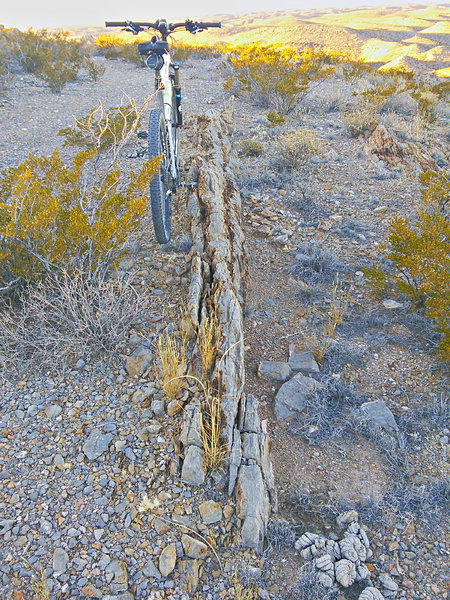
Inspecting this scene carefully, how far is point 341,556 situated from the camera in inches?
88.0

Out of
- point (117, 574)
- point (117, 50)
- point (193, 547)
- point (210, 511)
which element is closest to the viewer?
point (117, 574)

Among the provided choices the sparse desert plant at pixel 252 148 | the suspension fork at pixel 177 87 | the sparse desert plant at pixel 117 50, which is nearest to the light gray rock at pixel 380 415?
the suspension fork at pixel 177 87

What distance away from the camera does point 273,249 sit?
493cm

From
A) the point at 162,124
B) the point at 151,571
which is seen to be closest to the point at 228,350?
the point at 151,571

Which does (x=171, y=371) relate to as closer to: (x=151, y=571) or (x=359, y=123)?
(x=151, y=571)

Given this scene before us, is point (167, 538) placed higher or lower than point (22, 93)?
lower

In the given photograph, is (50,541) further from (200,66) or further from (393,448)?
(200,66)

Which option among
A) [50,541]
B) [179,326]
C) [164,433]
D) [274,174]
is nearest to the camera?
[50,541]

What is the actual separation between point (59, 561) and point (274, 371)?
6.32 feet

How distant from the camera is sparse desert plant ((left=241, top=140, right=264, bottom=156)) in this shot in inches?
278

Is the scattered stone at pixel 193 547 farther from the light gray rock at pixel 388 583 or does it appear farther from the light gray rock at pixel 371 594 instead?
the light gray rock at pixel 388 583

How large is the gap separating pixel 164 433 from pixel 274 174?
4.93 m

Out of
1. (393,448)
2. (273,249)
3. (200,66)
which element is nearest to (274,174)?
(273,249)

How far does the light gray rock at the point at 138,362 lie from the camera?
2844mm
